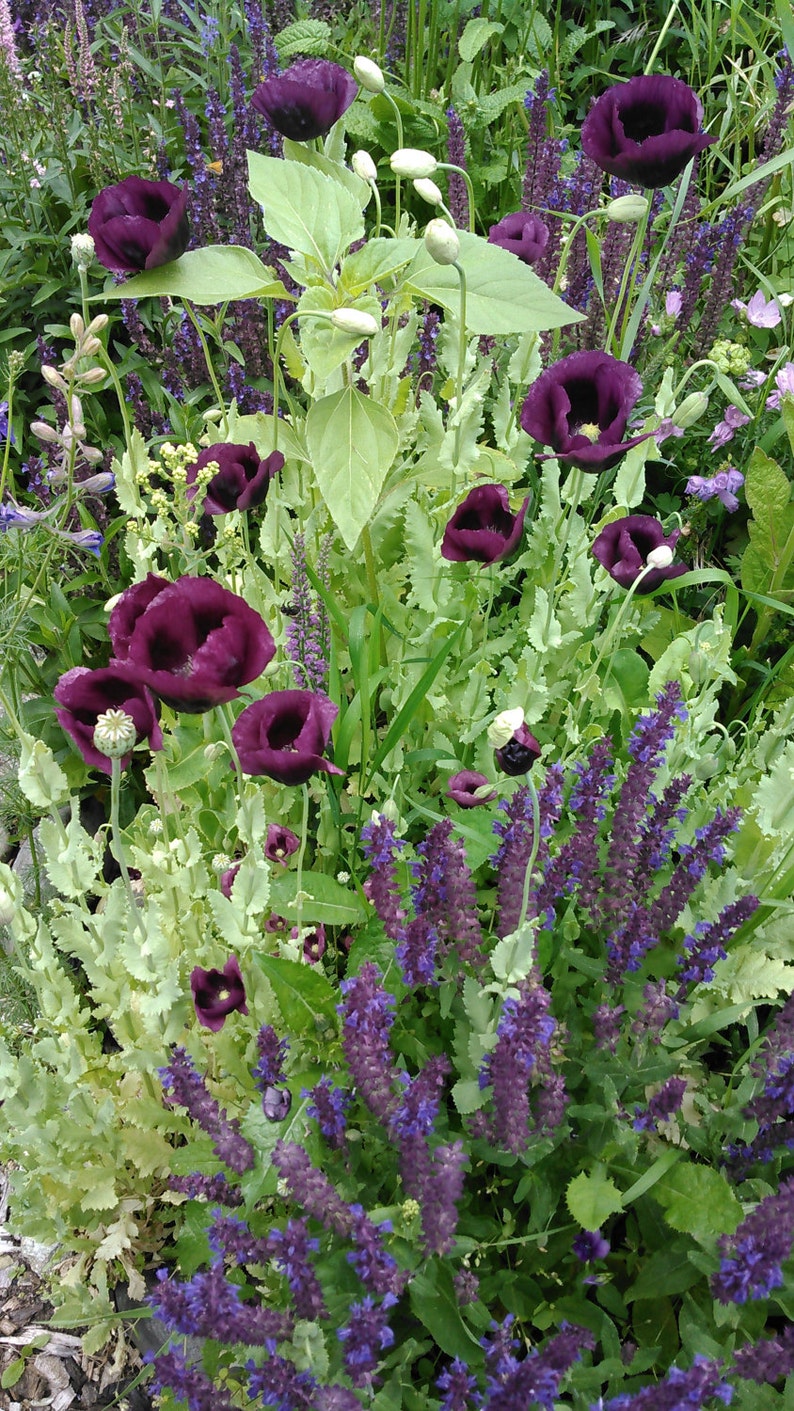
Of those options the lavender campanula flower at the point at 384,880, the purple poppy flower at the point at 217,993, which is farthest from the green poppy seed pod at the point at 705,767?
the purple poppy flower at the point at 217,993

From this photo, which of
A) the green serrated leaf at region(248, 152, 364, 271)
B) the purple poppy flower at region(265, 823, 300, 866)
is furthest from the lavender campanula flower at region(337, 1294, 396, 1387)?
the green serrated leaf at region(248, 152, 364, 271)

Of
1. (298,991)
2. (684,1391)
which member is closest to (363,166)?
(298,991)

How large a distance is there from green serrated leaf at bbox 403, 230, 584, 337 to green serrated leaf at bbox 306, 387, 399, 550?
19 cm

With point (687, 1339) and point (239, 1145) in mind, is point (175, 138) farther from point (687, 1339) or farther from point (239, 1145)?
point (687, 1339)

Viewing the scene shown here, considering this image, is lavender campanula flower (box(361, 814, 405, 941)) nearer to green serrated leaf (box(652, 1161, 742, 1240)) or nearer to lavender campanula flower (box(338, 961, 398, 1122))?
lavender campanula flower (box(338, 961, 398, 1122))

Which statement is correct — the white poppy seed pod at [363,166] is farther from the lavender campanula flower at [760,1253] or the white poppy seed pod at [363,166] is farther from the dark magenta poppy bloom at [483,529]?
the lavender campanula flower at [760,1253]

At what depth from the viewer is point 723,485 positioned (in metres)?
2.40

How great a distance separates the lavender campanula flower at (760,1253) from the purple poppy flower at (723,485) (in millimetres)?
1681

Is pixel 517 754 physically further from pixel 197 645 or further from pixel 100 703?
pixel 100 703

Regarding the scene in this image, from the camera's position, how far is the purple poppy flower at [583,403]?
4.69 ft

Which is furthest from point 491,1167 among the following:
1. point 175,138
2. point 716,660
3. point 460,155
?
point 175,138

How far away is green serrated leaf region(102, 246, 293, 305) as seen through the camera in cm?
149

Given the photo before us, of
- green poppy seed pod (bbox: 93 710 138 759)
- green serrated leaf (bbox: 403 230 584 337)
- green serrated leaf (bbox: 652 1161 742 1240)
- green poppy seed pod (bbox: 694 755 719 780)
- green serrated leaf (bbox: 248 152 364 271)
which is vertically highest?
green serrated leaf (bbox: 248 152 364 271)

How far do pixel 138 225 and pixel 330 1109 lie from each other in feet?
4.09
